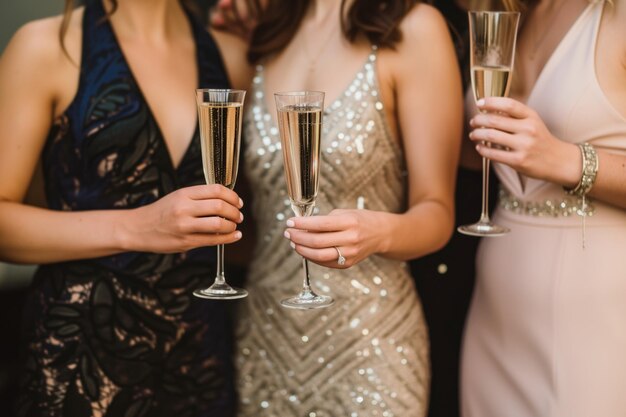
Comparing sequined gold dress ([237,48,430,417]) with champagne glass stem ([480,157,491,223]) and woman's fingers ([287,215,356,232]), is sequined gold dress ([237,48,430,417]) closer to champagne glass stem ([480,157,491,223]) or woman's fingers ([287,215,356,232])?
champagne glass stem ([480,157,491,223])

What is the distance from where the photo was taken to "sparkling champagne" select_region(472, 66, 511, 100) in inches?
86.5

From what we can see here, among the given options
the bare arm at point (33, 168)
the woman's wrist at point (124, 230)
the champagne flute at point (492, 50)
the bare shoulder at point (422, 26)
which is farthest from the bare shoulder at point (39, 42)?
the champagne flute at point (492, 50)

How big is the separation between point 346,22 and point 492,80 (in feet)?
2.12

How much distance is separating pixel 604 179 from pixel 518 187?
0.34m

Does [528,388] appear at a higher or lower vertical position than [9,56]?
lower

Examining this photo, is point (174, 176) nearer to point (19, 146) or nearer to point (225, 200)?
Result: point (19, 146)

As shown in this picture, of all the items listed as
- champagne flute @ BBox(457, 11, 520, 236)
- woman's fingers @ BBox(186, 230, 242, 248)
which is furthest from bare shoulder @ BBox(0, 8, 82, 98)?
champagne flute @ BBox(457, 11, 520, 236)

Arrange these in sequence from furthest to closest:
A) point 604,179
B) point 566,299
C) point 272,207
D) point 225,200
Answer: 1. point 272,207
2. point 566,299
3. point 604,179
4. point 225,200

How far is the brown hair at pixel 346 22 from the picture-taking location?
8.54 ft

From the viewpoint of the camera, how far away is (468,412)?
2811 millimetres

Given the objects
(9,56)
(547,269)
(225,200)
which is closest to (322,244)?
(225,200)

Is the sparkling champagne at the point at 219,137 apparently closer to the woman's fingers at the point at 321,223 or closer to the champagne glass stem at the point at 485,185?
the woman's fingers at the point at 321,223

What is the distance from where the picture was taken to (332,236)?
6.66ft

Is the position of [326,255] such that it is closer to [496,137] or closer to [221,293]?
[221,293]
